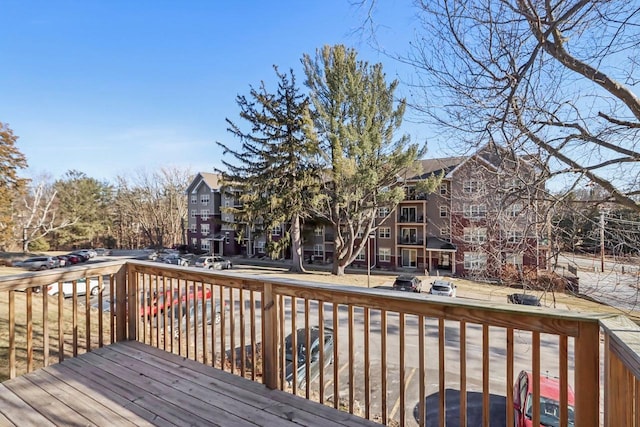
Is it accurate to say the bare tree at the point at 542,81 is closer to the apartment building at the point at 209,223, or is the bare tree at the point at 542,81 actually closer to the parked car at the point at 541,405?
the parked car at the point at 541,405

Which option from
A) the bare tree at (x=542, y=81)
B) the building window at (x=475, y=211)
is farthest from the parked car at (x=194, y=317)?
the building window at (x=475, y=211)

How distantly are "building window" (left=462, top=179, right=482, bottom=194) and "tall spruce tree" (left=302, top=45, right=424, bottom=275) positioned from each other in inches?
433

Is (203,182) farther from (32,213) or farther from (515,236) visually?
(515,236)

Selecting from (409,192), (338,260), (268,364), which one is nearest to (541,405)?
(268,364)

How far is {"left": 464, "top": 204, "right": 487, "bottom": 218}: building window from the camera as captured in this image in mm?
4484

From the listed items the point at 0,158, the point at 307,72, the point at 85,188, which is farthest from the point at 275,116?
the point at 85,188

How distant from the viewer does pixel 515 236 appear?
401cm

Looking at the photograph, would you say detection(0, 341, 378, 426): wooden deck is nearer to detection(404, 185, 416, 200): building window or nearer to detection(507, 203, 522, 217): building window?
detection(507, 203, 522, 217): building window

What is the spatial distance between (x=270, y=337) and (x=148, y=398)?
0.92 meters

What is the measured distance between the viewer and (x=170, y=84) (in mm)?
11953

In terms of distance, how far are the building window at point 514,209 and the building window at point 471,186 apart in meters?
0.59

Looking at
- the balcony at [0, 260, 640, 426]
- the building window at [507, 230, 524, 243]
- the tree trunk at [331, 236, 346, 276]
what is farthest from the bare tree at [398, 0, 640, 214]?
the tree trunk at [331, 236, 346, 276]

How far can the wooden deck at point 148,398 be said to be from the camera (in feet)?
6.50

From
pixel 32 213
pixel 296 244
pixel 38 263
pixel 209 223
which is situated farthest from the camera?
pixel 209 223
